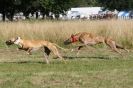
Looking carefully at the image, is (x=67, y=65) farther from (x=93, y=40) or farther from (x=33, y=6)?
(x=33, y=6)

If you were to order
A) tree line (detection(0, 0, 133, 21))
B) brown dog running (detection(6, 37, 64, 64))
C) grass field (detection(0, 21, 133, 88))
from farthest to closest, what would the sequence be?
tree line (detection(0, 0, 133, 21)) < brown dog running (detection(6, 37, 64, 64)) < grass field (detection(0, 21, 133, 88))

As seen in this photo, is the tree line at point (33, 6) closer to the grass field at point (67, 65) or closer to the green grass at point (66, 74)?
the grass field at point (67, 65)

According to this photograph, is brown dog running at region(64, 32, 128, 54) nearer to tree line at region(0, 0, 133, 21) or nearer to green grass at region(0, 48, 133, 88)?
green grass at region(0, 48, 133, 88)

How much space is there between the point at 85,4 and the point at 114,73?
12655 cm

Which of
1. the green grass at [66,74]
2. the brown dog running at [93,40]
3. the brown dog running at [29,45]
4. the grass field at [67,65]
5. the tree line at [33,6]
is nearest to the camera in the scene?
the green grass at [66,74]

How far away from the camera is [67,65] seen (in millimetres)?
14398

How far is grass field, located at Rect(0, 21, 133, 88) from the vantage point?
413 inches

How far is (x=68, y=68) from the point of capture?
13539 mm

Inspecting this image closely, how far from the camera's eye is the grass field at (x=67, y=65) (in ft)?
34.4

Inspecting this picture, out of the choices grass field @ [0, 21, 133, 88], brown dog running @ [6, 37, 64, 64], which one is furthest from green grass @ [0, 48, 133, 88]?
brown dog running @ [6, 37, 64, 64]

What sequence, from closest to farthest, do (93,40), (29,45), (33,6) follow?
(29,45) < (93,40) < (33,6)

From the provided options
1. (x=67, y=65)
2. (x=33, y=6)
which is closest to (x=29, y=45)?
(x=67, y=65)

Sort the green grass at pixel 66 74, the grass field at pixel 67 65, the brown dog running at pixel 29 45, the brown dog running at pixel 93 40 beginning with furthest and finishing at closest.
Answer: the brown dog running at pixel 93 40, the brown dog running at pixel 29 45, the grass field at pixel 67 65, the green grass at pixel 66 74

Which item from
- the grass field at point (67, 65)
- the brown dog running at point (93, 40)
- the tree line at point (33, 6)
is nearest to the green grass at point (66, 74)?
the grass field at point (67, 65)
